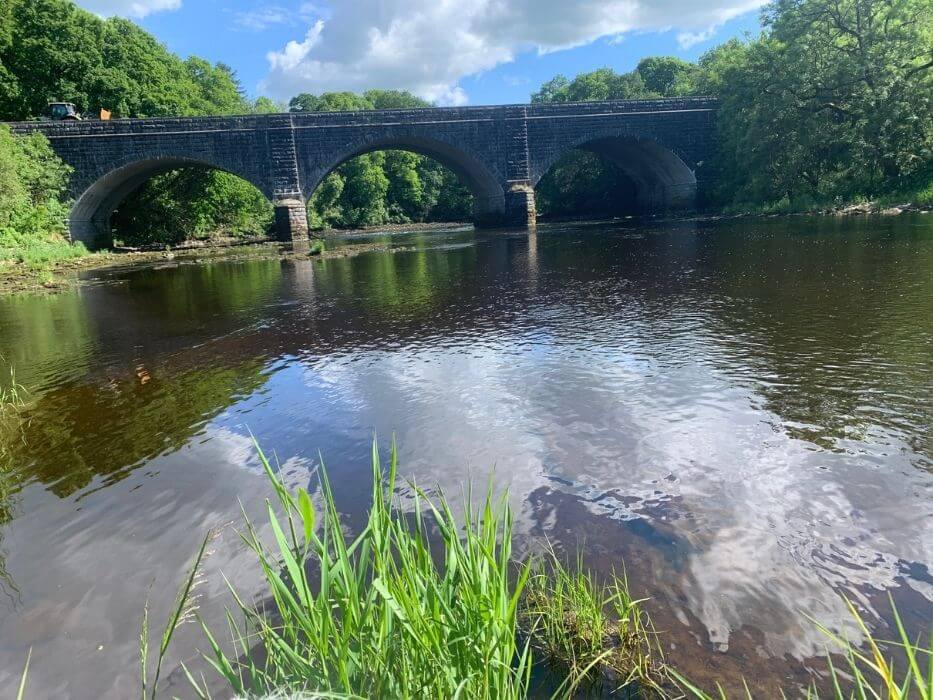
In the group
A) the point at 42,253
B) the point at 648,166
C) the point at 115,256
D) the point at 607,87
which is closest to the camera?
the point at 42,253

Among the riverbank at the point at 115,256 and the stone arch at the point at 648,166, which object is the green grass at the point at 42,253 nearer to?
the riverbank at the point at 115,256

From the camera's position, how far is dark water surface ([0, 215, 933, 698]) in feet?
9.59

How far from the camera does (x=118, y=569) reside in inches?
136

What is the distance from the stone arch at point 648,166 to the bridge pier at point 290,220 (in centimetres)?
1490

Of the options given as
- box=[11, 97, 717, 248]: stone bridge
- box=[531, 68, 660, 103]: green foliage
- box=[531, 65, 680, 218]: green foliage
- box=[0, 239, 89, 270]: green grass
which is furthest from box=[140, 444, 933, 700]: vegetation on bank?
box=[531, 68, 660, 103]: green foliage

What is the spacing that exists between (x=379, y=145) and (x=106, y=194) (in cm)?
1606

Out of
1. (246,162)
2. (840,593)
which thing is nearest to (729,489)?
(840,593)

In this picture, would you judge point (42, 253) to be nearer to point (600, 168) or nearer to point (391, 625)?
point (391, 625)

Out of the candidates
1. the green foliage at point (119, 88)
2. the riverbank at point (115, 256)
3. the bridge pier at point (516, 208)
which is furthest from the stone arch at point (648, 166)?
the green foliage at point (119, 88)

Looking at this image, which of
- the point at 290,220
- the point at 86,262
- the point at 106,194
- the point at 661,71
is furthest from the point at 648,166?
the point at 86,262

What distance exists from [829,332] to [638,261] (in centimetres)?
920

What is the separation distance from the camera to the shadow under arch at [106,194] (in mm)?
31609

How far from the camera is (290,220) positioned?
35375mm

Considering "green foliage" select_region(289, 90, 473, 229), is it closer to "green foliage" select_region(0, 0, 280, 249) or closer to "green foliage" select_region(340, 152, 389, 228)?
"green foliage" select_region(340, 152, 389, 228)
